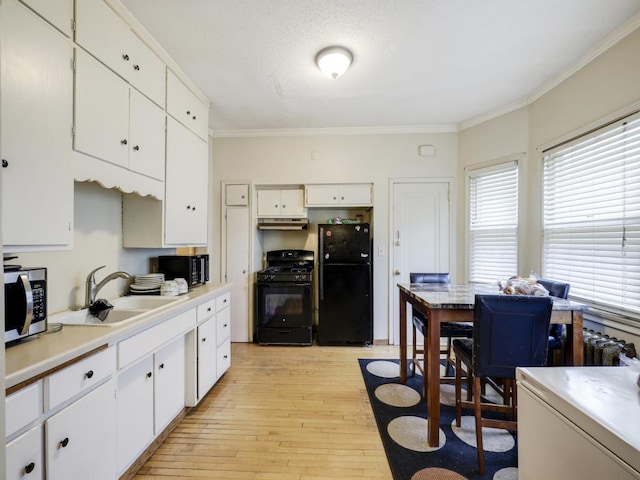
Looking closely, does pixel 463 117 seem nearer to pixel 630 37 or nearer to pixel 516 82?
pixel 516 82

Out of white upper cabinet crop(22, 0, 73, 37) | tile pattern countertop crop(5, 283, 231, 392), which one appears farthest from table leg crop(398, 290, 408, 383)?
white upper cabinet crop(22, 0, 73, 37)

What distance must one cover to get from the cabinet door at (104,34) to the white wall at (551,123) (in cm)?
337

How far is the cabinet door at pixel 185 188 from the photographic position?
2209mm

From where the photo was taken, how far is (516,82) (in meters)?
2.54

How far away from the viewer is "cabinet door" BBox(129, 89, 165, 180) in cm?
179

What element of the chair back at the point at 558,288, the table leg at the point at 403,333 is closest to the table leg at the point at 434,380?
the table leg at the point at 403,333

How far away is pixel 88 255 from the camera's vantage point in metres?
1.83

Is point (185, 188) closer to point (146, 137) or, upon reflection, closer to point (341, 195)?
point (146, 137)

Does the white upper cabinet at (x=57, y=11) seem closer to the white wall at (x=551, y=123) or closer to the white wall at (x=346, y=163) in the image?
the white wall at (x=346, y=163)

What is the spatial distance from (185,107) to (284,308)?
2426 mm

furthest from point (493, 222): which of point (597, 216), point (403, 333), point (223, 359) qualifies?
point (223, 359)

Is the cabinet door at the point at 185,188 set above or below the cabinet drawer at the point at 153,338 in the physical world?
above

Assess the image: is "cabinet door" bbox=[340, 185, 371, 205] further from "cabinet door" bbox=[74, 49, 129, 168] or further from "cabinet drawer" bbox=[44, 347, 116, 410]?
"cabinet drawer" bbox=[44, 347, 116, 410]

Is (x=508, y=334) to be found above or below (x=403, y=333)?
above
